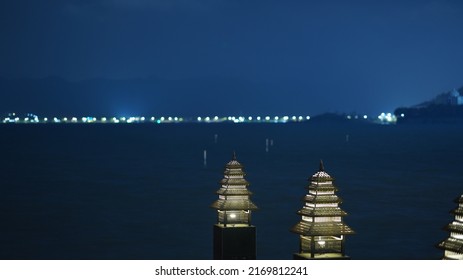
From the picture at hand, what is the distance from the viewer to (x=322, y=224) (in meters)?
16.2

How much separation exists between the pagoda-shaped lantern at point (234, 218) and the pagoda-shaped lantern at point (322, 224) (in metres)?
2.33

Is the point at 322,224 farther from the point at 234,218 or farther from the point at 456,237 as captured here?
the point at 234,218

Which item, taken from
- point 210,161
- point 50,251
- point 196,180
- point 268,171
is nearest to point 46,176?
point 196,180

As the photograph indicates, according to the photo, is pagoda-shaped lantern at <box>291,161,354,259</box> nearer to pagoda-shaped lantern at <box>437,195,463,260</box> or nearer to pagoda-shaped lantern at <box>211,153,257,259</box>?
pagoda-shaped lantern at <box>211,153,257,259</box>

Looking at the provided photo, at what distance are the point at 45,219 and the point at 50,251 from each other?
9258mm

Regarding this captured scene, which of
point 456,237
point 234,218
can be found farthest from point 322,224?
point 234,218

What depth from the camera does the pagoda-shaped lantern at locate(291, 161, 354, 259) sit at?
1612cm

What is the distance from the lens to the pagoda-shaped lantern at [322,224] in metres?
16.1

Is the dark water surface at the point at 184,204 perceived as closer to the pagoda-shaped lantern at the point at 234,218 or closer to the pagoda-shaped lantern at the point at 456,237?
the pagoda-shaped lantern at the point at 234,218

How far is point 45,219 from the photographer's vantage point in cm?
4531

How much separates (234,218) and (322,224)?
340cm

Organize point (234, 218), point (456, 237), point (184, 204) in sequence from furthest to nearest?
point (184, 204) → point (234, 218) → point (456, 237)

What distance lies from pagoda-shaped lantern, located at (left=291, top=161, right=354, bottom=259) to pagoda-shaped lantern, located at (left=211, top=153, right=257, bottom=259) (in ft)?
7.64

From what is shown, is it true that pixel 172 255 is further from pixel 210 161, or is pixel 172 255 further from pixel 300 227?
pixel 210 161
